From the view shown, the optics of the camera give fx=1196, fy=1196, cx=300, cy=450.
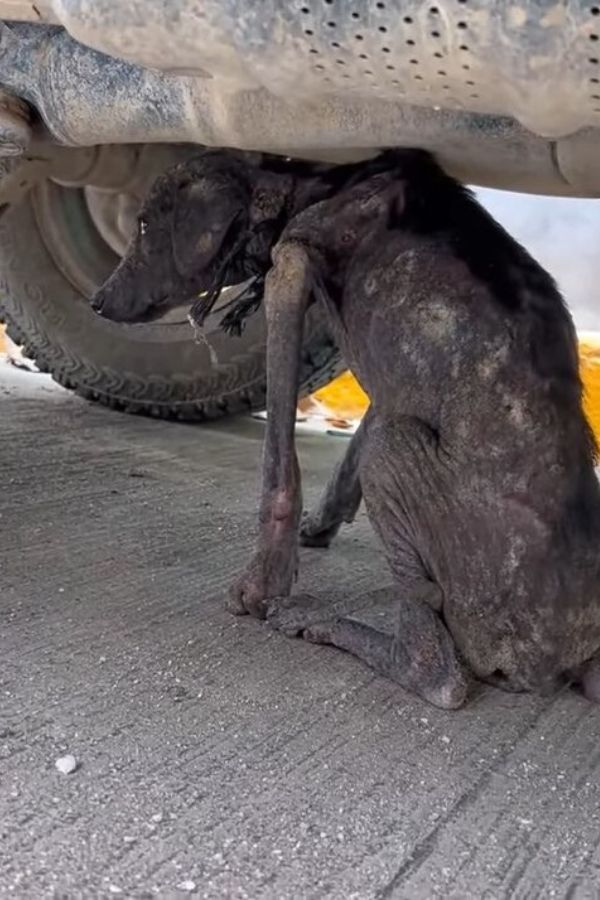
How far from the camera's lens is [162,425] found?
436 cm

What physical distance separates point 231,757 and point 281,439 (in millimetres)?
774

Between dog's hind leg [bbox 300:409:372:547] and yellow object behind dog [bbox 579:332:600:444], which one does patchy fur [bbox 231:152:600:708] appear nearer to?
dog's hind leg [bbox 300:409:372:547]

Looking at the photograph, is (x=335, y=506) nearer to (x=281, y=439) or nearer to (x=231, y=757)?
(x=281, y=439)

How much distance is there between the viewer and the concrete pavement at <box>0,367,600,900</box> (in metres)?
1.50

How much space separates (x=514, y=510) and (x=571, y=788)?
1.67 ft

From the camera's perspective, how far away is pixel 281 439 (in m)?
2.40

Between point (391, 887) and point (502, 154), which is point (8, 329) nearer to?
point (502, 154)

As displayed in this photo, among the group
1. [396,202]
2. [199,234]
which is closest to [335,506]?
[199,234]

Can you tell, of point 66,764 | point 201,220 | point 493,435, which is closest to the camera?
point 66,764

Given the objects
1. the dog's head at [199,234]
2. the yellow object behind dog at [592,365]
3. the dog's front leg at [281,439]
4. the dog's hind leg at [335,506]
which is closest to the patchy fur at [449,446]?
the dog's front leg at [281,439]

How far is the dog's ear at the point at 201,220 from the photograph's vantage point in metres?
2.50

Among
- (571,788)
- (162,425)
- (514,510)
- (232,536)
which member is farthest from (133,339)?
(571,788)

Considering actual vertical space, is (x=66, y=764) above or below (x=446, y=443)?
below

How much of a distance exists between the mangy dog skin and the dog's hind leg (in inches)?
22.8
